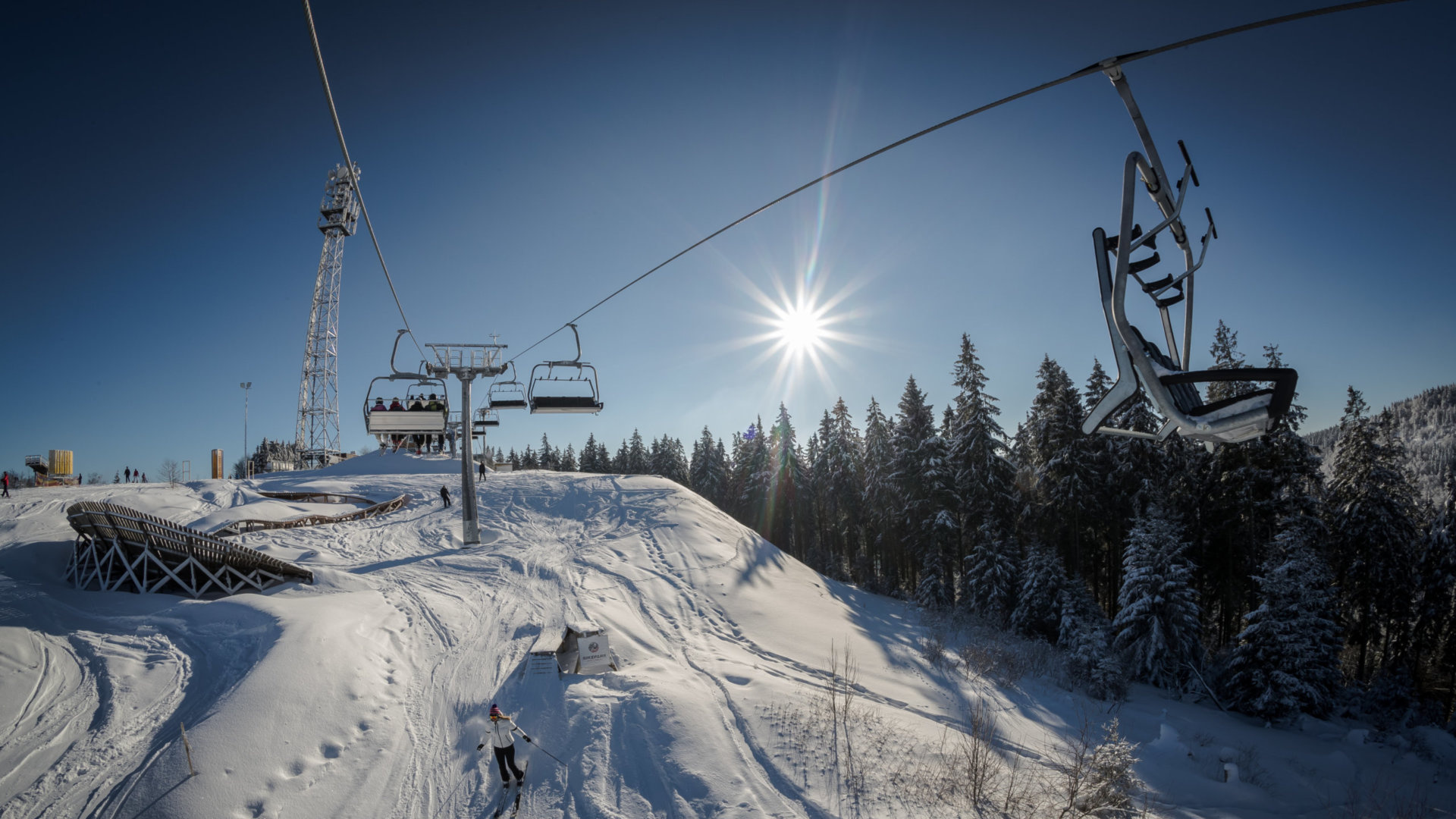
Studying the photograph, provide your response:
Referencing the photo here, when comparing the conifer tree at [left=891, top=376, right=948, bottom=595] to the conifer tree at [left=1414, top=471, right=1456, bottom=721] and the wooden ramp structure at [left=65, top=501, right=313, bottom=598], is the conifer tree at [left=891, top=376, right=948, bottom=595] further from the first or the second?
the wooden ramp structure at [left=65, top=501, right=313, bottom=598]

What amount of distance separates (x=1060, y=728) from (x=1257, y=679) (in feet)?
38.4

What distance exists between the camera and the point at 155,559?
555 inches

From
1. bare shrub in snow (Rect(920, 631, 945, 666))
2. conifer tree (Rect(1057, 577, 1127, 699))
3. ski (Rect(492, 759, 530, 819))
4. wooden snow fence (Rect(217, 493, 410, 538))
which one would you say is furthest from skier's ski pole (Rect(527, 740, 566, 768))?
wooden snow fence (Rect(217, 493, 410, 538))

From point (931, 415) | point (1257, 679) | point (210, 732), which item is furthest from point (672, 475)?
point (210, 732)

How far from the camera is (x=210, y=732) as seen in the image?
23.8 feet

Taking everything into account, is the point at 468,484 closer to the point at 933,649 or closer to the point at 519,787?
the point at 519,787

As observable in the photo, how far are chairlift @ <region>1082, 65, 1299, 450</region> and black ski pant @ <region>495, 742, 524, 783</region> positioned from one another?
8.17 m

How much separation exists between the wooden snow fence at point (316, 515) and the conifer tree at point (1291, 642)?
119 feet

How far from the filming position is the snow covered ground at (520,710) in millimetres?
6938

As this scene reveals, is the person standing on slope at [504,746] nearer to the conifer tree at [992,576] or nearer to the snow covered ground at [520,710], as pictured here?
the snow covered ground at [520,710]

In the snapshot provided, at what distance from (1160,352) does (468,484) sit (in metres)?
21.4

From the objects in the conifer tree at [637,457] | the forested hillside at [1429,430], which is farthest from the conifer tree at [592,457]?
the forested hillside at [1429,430]

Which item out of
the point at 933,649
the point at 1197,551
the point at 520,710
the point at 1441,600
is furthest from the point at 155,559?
the point at 1441,600

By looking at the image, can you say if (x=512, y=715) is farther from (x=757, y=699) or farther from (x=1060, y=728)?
(x=1060, y=728)
